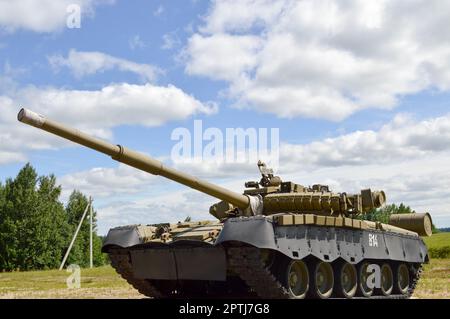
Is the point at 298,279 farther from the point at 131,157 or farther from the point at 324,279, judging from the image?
the point at 131,157

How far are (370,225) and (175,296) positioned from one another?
16.4ft

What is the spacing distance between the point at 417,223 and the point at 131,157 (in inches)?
375

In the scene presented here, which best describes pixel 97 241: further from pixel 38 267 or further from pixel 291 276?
pixel 291 276

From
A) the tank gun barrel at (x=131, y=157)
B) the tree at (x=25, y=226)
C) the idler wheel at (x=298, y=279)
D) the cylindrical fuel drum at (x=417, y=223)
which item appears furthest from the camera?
the tree at (x=25, y=226)

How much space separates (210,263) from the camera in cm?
1235

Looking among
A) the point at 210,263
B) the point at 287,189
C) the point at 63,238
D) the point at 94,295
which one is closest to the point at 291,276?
the point at 210,263

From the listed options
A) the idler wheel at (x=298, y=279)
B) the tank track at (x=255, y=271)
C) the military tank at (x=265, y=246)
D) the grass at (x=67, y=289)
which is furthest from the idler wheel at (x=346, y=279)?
the grass at (x=67, y=289)

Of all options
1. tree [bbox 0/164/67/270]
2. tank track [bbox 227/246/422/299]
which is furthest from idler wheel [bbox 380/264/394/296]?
tree [bbox 0/164/67/270]

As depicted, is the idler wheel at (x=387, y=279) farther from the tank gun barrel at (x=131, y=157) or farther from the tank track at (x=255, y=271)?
the tank track at (x=255, y=271)

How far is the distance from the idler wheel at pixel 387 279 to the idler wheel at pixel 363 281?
2.96 feet

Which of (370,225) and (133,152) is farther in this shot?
(370,225)

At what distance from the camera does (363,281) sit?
14633 mm

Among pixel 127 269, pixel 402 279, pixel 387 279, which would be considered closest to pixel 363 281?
pixel 387 279

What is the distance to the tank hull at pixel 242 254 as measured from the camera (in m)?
11.7
